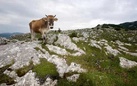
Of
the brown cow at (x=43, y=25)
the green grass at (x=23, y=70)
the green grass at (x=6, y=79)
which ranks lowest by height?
the green grass at (x=6, y=79)

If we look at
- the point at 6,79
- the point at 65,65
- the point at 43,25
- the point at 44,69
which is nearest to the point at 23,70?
the point at 6,79

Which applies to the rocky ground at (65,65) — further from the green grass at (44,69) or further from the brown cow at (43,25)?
the brown cow at (43,25)

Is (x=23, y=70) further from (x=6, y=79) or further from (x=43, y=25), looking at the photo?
(x=43, y=25)

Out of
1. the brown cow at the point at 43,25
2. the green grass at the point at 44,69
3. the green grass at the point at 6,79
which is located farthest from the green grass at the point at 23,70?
the brown cow at the point at 43,25

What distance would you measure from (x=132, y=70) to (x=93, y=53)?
7306 mm

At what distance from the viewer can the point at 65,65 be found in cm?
2366

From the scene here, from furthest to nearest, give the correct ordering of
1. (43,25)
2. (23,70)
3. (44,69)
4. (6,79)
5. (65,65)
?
(43,25) → (65,65) → (23,70) → (44,69) → (6,79)

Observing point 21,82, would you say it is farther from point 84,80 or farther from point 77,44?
point 77,44

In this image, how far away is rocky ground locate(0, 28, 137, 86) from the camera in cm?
2084

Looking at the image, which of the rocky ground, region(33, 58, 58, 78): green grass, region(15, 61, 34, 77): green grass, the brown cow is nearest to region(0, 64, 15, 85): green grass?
the rocky ground

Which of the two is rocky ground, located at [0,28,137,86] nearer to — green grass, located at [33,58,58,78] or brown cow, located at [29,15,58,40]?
green grass, located at [33,58,58,78]

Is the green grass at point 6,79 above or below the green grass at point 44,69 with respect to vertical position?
below

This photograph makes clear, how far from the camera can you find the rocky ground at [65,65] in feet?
68.4

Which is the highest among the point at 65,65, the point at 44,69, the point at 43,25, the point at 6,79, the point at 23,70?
the point at 43,25
